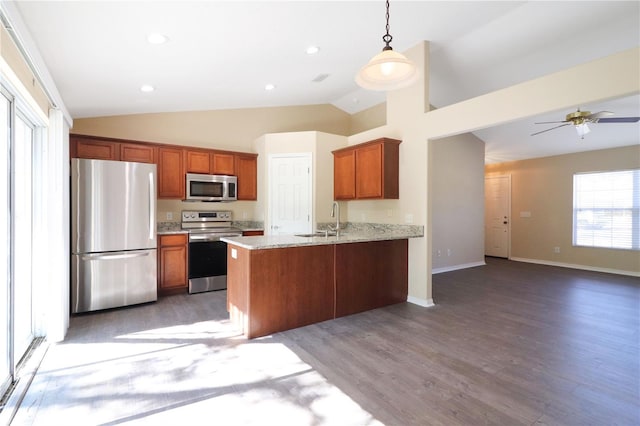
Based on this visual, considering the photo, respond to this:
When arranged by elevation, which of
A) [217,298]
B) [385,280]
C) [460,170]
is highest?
[460,170]

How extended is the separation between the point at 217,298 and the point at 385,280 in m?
2.38

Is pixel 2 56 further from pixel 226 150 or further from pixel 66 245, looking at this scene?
pixel 226 150

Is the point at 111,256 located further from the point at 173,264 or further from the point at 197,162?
the point at 197,162

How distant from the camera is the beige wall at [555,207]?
6.15 metres

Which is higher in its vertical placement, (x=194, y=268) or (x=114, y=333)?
(x=194, y=268)

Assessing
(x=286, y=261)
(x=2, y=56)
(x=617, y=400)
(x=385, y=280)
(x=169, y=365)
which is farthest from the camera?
(x=385, y=280)

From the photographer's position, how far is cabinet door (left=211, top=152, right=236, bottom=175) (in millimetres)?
5098

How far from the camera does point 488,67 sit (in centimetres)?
448

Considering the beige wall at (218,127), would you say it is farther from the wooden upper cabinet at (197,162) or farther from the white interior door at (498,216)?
the white interior door at (498,216)

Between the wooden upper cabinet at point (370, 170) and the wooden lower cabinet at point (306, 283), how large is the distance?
807 millimetres

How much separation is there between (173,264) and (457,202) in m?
5.55

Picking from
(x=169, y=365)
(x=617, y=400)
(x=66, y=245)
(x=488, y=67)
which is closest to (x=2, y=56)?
(x=66, y=245)

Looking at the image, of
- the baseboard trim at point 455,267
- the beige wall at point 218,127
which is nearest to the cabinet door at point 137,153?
the beige wall at point 218,127

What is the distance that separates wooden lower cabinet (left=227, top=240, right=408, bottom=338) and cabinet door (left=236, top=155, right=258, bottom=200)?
6.97 ft
